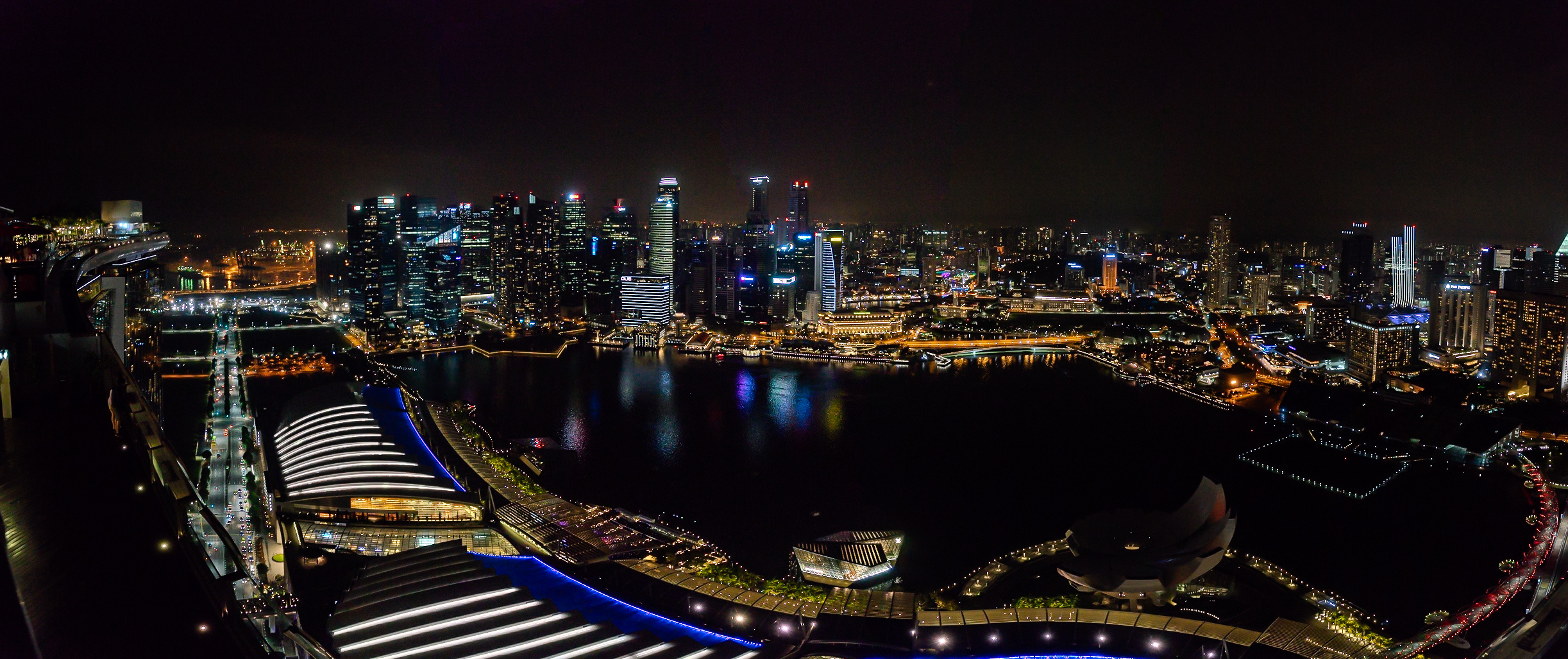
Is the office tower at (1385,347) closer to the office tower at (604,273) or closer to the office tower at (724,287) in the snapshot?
the office tower at (724,287)

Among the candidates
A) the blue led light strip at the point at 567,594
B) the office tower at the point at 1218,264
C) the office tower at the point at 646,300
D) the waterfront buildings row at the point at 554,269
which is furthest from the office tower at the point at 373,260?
the office tower at the point at 1218,264

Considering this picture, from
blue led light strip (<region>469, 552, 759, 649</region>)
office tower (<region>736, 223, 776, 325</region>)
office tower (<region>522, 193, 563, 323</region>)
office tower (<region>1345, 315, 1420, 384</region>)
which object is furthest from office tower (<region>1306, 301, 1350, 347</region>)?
office tower (<region>522, 193, 563, 323</region>)

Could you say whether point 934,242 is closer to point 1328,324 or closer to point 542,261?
point 542,261

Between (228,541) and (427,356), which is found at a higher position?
(228,541)

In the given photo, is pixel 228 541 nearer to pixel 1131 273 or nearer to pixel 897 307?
pixel 897 307

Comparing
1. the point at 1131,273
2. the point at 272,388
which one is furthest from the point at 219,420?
the point at 1131,273

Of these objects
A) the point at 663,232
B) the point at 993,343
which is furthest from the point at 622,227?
the point at 993,343
